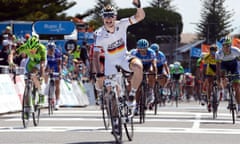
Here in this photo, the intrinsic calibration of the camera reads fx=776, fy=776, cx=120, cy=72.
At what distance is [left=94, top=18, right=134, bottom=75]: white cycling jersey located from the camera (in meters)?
12.3

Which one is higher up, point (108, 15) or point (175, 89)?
point (108, 15)

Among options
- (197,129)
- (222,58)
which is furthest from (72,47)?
(197,129)

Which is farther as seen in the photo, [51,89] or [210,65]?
[210,65]

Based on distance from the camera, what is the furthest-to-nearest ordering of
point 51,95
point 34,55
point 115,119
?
point 51,95, point 34,55, point 115,119

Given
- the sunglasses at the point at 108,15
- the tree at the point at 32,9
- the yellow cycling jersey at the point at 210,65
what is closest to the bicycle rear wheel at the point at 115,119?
the sunglasses at the point at 108,15

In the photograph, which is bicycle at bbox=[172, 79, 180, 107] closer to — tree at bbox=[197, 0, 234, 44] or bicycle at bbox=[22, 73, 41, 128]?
bicycle at bbox=[22, 73, 41, 128]

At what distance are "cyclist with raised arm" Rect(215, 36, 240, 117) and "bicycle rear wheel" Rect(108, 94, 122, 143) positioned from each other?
240 inches

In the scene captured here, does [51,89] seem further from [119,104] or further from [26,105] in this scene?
[119,104]

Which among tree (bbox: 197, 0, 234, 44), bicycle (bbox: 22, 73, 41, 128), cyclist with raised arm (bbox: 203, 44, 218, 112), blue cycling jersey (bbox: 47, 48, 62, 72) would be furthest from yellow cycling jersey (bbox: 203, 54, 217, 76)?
tree (bbox: 197, 0, 234, 44)

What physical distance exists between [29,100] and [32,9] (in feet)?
115

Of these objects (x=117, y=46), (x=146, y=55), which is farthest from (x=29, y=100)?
(x=146, y=55)

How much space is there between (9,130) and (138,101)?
129 inches

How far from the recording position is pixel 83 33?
39.0 meters

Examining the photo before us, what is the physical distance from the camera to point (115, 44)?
12.3m
